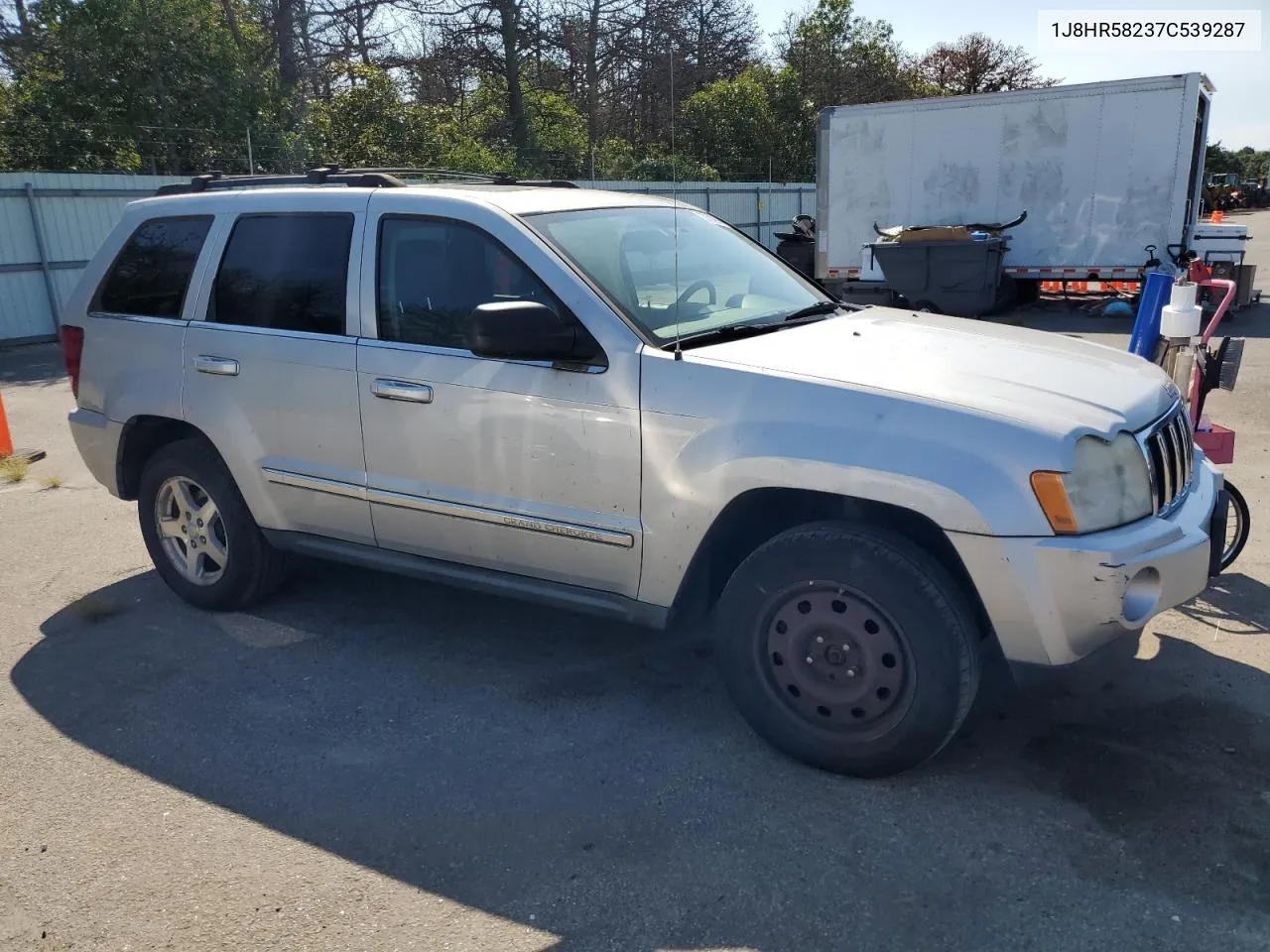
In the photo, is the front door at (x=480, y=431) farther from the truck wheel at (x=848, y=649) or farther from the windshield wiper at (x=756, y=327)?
the truck wheel at (x=848, y=649)

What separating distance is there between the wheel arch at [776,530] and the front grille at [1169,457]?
672 millimetres

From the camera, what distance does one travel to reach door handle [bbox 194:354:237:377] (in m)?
4.46

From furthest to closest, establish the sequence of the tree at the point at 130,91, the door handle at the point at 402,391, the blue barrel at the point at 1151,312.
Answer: the tree at the point at 130,91, the blue barrel at the point at 1151,312, the door handle at the point at 402,391

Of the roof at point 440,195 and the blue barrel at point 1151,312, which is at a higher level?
the roof at point 440,195

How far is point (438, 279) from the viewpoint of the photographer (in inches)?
159

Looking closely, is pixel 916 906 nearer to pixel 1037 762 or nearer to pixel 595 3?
pixel 1037 762

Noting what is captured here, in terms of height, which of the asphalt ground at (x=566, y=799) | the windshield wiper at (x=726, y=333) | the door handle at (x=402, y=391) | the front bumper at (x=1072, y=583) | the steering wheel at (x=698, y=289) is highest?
the steering wheel at (x=698, y=289)

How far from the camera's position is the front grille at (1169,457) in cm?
326

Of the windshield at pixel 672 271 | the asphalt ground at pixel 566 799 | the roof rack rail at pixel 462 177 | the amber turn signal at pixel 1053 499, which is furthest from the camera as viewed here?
the roof rack rail at pixel 462 177

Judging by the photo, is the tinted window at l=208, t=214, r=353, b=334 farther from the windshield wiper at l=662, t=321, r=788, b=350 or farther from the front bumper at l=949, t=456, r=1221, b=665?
the front bumper at l=949, t=456, r=1221, b=665

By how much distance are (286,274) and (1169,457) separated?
3.50 m

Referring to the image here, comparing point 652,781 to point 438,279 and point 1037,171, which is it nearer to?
point 438,279

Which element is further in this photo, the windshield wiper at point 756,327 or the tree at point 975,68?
the tree at point 975,68

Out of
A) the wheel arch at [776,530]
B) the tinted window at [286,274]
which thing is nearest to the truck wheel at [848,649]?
the wheel arch at [776,530]
